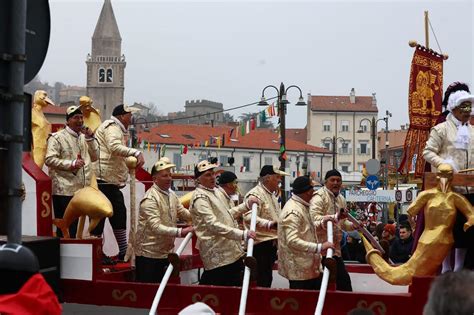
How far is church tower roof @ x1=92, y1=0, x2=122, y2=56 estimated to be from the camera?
13350 centimetres

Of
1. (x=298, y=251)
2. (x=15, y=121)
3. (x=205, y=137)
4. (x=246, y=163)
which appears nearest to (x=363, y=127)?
(x=246, y=163)

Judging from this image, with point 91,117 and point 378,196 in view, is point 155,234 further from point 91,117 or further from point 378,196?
point 378,196

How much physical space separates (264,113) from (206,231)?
69.8ft

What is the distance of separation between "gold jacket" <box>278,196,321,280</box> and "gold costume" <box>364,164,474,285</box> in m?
1.28

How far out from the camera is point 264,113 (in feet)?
95.2

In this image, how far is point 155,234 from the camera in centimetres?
825

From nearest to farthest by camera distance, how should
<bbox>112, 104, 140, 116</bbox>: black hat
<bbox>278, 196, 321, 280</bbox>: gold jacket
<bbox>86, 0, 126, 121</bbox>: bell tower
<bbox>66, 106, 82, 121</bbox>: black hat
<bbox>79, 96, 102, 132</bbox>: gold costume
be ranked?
<bbox>278, 196, 321, 280</bbox>: gold jacket
<bbox>66, 106, 82, 121</bbox>: black hat
<bbox>112, 104, 140, 116</bbox>: black hat
<bbox>79, 96, 102, 132</bbox>: gold costume
<bbox>86, 0, 126, 121</bbox>: bell tower

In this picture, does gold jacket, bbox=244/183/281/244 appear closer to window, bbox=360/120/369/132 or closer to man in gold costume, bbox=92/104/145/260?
man in gold costume, bbox=92/104/145/260

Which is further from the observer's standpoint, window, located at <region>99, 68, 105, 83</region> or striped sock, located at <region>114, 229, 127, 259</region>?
window, located at <region>99, 68, 105, 83</region>

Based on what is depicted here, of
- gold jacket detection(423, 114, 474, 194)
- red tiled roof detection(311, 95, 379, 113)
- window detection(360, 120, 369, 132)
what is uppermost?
red tiled roof detection(311, 95, 379, 113)

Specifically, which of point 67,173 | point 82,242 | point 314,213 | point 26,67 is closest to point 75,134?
point 67,173

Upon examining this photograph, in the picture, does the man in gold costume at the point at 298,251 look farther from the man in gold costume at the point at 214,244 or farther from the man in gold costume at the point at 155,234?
the man in gold costume at the point at 155,234

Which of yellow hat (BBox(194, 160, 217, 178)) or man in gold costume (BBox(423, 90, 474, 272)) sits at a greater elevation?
man in gold costume (BBox(423, 90, 474, 272))

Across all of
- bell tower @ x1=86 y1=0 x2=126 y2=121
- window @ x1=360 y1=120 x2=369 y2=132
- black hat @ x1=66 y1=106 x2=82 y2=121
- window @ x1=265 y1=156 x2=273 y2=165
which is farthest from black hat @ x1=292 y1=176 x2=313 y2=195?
bell tower @ x1=86 y1=0 x2=126 y2=121
